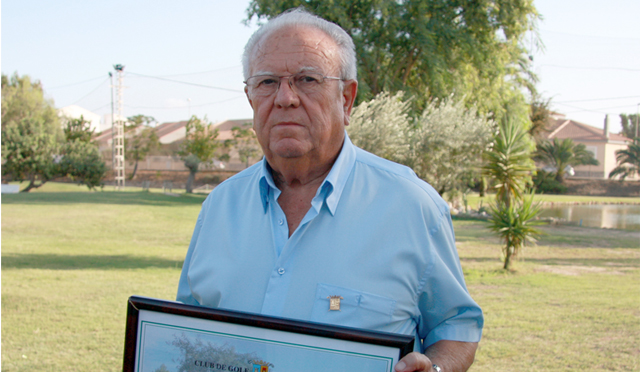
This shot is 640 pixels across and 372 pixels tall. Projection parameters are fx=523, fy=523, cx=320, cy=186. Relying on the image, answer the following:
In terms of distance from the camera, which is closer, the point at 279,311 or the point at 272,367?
the point at 272,367

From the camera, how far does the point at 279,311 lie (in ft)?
5.87

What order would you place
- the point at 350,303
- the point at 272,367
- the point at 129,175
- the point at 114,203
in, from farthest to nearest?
the point at 129,175 → the point at 114,203 → the point at 350,303 → the point at 272,367

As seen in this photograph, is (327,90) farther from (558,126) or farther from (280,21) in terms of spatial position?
(558,126)

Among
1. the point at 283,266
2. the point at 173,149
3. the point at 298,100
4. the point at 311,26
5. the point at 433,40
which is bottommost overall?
the point at 283,266

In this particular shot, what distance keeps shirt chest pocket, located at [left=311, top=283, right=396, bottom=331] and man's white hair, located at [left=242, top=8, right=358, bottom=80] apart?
0.82 m

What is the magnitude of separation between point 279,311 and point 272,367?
22cm

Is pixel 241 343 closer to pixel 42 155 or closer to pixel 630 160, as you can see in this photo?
pixel 42 155

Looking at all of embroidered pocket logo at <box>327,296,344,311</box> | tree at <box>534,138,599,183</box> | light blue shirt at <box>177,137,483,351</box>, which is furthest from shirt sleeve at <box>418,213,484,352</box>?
tree at <box>534,138,599,183</box>

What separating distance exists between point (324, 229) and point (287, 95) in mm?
493

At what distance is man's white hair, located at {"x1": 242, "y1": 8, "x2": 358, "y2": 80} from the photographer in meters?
1.94

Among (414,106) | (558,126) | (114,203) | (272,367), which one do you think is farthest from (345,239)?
(558,126)

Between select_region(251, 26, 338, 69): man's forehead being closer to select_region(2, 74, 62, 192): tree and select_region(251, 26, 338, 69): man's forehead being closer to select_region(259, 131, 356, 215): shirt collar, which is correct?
select_region(259, 131, 356, 215): shirt collar

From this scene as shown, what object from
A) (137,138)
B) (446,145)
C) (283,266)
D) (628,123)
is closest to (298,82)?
(283,266)

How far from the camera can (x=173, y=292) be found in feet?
29.0
